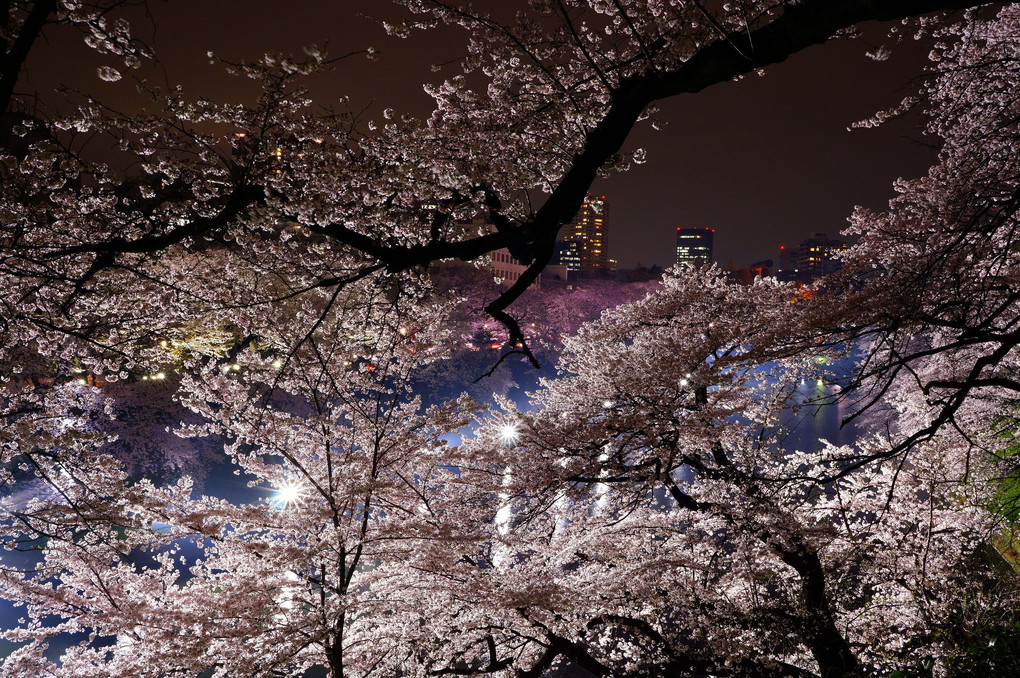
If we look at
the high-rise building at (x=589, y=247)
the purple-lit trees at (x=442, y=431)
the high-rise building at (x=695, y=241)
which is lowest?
the purple-lit trees at (x=442, y=431)

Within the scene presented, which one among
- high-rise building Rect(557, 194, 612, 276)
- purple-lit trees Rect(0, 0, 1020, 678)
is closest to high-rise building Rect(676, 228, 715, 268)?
high-rise building Rect(557, 194, 612, 276)

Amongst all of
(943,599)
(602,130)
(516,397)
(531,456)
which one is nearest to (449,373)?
(516,397)

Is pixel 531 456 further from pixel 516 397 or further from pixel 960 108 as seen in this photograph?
pixel 516 397

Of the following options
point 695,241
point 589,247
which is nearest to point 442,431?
point 589,247

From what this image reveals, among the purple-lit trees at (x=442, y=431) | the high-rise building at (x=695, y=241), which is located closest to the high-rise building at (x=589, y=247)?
the high-rise building at (x=695, y=241)

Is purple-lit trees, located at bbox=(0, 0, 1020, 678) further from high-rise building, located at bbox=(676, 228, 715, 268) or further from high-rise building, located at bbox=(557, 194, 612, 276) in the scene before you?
high-rise building, located at bbox=(676, 228, 715, 268)

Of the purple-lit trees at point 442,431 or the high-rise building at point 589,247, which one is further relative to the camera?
the high-rise building at point 589,247

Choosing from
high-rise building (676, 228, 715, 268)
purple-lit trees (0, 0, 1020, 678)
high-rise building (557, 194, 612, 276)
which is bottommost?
purple-lit trees (0, 0, 1020, 678)

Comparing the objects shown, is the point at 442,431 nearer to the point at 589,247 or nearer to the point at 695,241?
the point at 589,247

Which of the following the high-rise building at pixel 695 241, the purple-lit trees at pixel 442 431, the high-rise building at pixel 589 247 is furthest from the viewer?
the high-rise building at pixel 695 241

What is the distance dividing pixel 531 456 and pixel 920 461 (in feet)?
25.2

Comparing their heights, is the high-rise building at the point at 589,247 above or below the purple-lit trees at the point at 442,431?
above

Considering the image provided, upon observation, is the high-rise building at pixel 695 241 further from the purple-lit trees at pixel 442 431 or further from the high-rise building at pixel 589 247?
the purple-lit trees at pixel 442 431

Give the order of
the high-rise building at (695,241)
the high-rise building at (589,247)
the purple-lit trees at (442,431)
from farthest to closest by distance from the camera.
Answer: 1. the high-rise building at (695,241)
2. the high-rise building at (589,247)
3. the purple-lit trees at (442,431)
